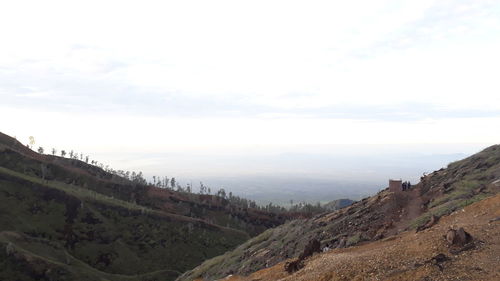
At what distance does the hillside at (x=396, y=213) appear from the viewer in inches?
1411

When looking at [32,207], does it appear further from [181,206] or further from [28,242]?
[181,206]

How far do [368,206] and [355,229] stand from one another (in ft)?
24.3

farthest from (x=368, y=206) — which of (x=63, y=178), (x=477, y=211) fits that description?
(x=63, y=178)

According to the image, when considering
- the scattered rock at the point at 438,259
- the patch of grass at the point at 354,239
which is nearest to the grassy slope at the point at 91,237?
the patch of grass at the point at 354,239

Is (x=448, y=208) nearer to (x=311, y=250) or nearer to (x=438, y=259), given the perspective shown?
(x=311, y=250)

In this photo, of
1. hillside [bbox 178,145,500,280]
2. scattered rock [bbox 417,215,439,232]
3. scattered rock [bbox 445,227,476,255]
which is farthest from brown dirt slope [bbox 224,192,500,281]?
hillside [bbox 178,145,500,280]

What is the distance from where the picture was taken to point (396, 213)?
42469 millimetres

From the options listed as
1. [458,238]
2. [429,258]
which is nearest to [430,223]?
[458,238]

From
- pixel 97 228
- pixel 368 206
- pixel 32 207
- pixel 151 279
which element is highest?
pixel 368 206

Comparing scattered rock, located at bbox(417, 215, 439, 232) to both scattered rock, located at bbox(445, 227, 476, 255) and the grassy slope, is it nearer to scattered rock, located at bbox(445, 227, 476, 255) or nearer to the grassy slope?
scattered rock, located at bbox(445, 227, 476, 255)

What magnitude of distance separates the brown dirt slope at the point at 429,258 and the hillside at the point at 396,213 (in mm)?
3100

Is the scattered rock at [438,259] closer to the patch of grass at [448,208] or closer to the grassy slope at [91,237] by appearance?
the patch of grass at [448,208]

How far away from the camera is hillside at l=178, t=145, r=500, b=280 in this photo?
35.8 meters

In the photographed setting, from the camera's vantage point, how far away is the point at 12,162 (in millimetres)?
175500
